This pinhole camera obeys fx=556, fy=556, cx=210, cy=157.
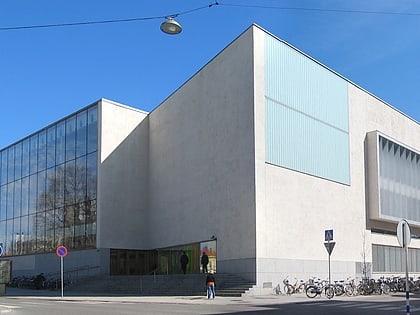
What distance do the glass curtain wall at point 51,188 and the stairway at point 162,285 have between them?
13.8 feet

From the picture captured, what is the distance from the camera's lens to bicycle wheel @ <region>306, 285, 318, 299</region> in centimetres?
2731

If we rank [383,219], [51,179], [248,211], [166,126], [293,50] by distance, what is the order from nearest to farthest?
[248,211]
[293,50]
[383,219]
[166,126]
[51,179]

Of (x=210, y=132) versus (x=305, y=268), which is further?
(x=210, y=132)

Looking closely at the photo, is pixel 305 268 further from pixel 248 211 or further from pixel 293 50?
pixel 293 50

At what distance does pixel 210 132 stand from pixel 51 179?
20649mm

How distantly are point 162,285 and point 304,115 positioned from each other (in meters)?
13.9

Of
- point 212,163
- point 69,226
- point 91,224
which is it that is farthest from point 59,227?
point 212,163

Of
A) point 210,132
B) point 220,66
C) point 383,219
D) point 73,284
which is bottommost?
point 73,284

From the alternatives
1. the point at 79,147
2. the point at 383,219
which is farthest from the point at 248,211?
the point at 79,147

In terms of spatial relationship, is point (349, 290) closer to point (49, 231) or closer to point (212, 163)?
point (212, 163)

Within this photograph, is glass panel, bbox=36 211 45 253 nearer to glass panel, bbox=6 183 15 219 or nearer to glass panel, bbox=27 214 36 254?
glass panel, bbox=27 214 36 254

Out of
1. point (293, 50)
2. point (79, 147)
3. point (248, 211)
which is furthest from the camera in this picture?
point (79, 147)

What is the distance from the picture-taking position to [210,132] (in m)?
36.4

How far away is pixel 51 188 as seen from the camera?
5053 cm
